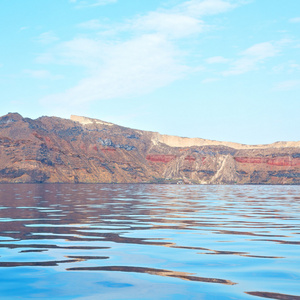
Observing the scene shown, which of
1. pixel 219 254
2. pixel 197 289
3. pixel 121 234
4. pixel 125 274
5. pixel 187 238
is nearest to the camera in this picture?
pixel 197 289

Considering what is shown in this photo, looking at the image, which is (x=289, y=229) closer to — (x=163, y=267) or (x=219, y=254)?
(x=219, y=254)

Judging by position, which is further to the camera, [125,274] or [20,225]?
[20,225]

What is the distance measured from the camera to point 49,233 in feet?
70.3

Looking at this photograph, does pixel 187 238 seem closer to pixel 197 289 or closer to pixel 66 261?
pixel 66 261

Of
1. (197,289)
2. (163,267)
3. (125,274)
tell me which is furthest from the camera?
(163,267)

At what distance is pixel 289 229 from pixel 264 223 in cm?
384

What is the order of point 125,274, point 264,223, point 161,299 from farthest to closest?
point 264,223 < point 125,274 < point 161,299

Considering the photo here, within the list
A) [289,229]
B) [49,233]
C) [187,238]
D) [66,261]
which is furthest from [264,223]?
[66,261]

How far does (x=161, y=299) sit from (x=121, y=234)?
39.2 ft

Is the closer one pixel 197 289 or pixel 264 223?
pixel 197 289

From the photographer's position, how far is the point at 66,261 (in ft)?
46.0

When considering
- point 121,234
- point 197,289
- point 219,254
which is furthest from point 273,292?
point 121,234

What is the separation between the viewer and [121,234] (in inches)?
850

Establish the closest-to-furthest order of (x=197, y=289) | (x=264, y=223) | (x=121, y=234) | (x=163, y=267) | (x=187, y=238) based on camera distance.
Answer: (x=197, y=289)
(x=163, y=267)
(x=187, y=238)
(x=121, y=234)
(x=264, y=223)
